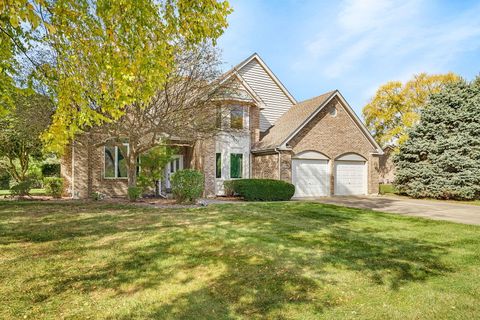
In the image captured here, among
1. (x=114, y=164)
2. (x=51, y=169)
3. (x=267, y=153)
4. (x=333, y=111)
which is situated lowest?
(x=51, y=169)

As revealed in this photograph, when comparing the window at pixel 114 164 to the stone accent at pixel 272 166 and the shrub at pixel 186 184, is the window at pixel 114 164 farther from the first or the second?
the stone accent at pixel 272 166

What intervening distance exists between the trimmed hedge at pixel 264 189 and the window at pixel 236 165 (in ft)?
8.83

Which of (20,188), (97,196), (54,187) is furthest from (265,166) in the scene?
(20,188)

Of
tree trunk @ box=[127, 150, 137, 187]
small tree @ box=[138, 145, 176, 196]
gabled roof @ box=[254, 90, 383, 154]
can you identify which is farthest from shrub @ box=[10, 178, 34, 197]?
gabled roof @ box=[254, 90, 383, 154]

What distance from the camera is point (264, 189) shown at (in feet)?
56.0

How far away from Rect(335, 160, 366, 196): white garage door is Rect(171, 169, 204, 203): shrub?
405 inches

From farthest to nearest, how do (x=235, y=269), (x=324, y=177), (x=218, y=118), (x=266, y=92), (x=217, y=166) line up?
1. (x=266, y=92)
2. (x=324, y=177)
3. (x=217, y=166)
4. (x=218, y=118)
5. (x=235, y=269)

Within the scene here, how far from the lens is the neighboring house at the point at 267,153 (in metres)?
18.9

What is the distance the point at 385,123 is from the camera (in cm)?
4028

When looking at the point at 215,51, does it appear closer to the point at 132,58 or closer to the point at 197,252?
the point at 132,58

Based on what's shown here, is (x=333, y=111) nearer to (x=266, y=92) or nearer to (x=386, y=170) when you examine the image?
(x=266, y=92)

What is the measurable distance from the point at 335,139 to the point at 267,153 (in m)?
4.64

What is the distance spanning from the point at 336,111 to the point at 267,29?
1030 cm

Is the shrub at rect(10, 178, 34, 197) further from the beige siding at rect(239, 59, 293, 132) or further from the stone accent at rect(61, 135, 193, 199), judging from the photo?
the beige siding at rect(239, 59, 293, 132)
